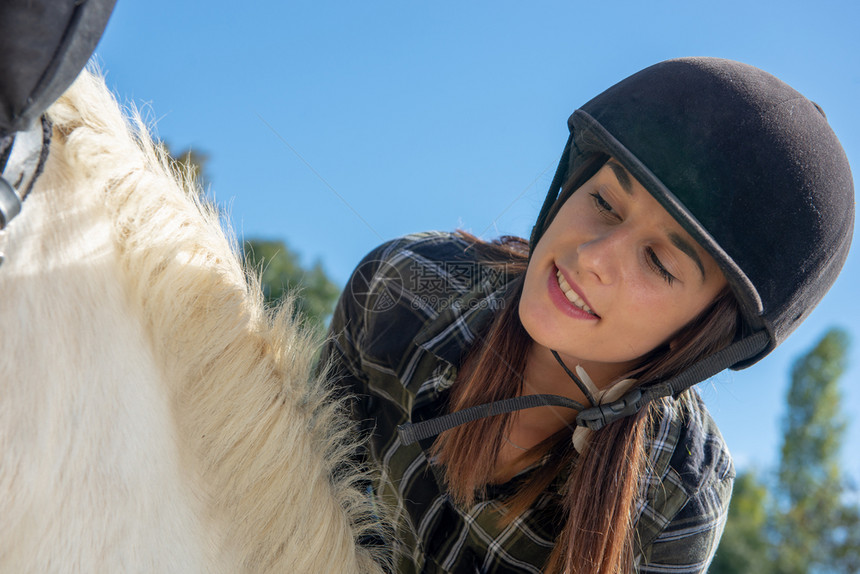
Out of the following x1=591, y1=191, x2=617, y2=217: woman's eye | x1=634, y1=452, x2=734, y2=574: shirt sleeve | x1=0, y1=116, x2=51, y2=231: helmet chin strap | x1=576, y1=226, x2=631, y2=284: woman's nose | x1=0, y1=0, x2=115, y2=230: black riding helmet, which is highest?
x1=0, y1=0, x2=115, y2=230: black riding helmet

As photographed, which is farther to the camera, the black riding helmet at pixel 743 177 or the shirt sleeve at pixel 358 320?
the shirt sleeve at pixel 358 320

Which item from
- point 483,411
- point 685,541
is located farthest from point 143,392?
point 685,541

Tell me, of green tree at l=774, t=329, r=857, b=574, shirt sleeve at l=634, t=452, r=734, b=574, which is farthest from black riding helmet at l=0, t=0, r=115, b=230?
green tree at l=774, t=329, r=857, b=574

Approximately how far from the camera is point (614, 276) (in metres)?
1.21

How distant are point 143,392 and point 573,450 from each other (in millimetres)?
1115

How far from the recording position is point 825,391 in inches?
969

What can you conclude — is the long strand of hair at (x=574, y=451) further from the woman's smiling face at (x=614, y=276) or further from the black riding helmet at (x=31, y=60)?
the black riding helmet at (x=31, y=60)

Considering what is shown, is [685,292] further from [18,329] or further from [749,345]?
[18,329]

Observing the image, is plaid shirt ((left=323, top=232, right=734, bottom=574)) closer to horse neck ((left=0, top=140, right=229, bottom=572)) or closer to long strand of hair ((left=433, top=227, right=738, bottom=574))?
long strand of hair ((left=433, top=227, right=738, bottom=574))

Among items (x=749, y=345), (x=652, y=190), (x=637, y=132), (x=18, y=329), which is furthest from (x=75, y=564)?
(x=749, y=345)

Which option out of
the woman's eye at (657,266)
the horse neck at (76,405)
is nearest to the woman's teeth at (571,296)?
the woman's eye at (657,266)

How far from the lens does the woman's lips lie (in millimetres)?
1267

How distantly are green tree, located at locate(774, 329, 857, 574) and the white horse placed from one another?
24.9 meters

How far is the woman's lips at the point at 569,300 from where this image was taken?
1267 millimetres
